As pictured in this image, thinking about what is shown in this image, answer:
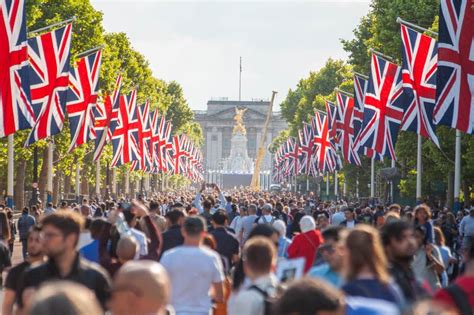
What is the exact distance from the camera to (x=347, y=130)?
49719 mm

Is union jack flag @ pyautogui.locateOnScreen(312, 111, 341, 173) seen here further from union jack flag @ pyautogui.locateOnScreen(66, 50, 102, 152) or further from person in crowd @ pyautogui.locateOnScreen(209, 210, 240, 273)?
person in crowd @ pyautogui.locateOnScreen(209, 210, 240, 273)

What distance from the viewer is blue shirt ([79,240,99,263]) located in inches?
544

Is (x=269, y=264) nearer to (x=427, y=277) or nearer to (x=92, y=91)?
(x=427, y=277)

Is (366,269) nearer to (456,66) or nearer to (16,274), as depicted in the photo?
(16,274)

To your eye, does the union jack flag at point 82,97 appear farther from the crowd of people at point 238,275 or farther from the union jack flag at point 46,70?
the crowd of people at point 238,275

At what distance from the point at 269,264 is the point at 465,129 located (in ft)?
62.5

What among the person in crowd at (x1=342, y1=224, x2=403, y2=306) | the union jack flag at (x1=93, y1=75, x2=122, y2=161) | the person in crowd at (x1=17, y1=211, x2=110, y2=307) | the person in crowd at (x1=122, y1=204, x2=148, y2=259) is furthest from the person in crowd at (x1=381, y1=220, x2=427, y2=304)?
the union jack flag at (x1=93, y1=75, x2=122, y2=161)

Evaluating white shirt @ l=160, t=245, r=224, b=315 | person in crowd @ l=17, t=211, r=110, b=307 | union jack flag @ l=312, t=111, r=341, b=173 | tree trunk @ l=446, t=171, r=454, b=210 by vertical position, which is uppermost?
union jack flag @ l=312, t=111, r=341, b=173

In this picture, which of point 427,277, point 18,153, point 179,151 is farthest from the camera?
point 179,151

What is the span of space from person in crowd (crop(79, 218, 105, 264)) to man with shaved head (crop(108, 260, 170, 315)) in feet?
25.5

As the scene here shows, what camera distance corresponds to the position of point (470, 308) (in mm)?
8234

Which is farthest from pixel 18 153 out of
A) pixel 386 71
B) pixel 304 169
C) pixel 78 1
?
pixel 304 169

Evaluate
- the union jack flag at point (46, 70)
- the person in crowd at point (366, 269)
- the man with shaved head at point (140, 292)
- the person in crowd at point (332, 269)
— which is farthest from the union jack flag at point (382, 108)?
the man with shaved head at point (140, 292)

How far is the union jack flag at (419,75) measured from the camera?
33.2 meters
